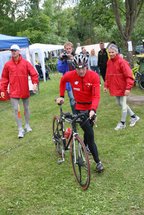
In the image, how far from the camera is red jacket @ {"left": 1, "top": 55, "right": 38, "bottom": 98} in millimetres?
7961

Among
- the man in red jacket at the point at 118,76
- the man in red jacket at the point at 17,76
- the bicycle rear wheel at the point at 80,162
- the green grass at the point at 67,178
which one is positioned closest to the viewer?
the green grass at the point at 67,178

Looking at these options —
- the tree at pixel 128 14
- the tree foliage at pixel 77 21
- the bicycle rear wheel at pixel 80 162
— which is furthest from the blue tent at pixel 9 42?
the bicycle rear wheel at pixel 80 162

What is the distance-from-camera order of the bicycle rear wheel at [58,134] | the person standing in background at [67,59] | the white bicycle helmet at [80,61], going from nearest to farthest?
the white bicycle helmet at [80,61] < the bicycle rear wheel at [58,134] < the person standing in background at [67,59]

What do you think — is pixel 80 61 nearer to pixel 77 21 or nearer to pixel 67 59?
pixel 67 59

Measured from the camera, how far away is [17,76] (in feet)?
26.2

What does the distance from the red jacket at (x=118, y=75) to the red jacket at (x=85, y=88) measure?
198 cm

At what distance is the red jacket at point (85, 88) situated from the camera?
5.34 meters

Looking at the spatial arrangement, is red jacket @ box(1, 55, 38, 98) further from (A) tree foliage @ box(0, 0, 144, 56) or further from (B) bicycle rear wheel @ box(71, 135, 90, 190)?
(A) tree foliage @ box(0, 0, 144, 56)

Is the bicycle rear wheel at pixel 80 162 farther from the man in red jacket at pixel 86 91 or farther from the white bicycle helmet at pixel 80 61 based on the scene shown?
the white bicycle helmet at pixel 80 61

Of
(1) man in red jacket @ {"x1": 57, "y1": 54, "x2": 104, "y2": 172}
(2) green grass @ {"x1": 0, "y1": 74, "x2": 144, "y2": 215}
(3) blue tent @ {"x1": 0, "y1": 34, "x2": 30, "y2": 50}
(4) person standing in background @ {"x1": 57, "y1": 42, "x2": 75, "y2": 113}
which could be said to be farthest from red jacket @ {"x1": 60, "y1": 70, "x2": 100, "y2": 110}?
(3) blue tent @ {"x1": 0, "y1": 34, "x2": 30, "y2": 50}

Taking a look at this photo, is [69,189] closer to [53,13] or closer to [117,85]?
[117,85]

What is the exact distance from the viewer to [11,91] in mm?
8070

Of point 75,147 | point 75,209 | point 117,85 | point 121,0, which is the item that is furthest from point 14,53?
point 121,0

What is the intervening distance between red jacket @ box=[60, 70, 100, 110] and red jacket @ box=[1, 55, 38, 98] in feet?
8.14
